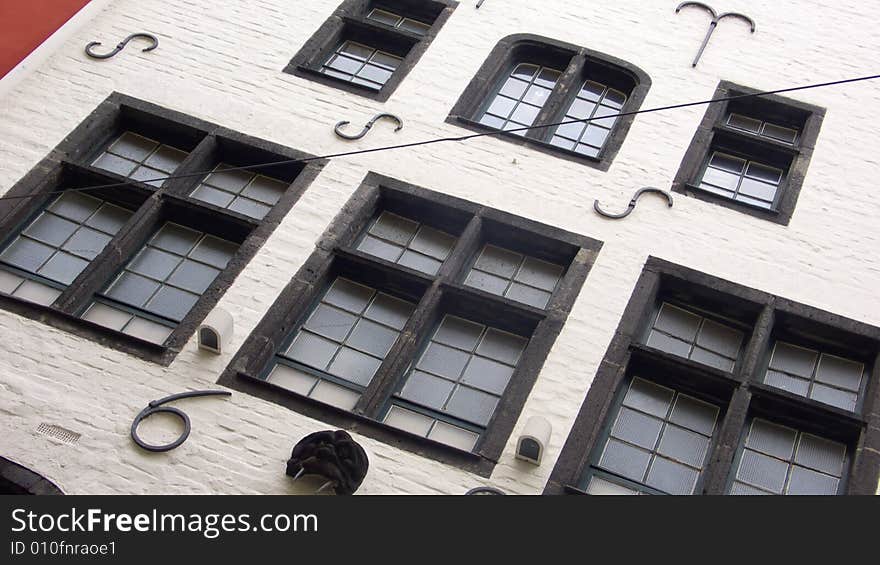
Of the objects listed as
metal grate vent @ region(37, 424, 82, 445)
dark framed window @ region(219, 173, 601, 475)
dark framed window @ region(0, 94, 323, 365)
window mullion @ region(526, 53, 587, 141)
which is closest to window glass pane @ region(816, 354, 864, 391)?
dark framed window @ region(219, 173, 601, 475)

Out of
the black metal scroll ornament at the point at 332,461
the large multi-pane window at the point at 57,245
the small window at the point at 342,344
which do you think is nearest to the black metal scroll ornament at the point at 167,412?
the small window at the point at 342,344

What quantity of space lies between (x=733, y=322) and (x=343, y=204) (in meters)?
2.82

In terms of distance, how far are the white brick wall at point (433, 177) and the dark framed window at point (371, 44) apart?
0.12 m

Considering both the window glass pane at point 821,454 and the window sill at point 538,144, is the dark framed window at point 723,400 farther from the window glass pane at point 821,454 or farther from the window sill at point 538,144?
the window sill at point 538,144

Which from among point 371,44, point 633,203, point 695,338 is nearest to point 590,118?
point 633,203

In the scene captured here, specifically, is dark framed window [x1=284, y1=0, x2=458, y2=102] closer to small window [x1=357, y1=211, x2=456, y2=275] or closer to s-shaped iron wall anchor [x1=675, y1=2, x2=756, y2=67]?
small window [x1=357, y1=211, x2=456, y2=275]

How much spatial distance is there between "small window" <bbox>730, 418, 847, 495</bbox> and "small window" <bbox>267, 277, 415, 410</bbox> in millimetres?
2341

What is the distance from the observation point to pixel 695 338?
7.09 meters

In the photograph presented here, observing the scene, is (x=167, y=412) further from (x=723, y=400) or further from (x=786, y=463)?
(x=786, y=463)

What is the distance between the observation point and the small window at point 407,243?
747 cm

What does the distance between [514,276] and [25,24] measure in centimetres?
436

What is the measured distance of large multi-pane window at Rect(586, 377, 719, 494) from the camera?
6.28m
